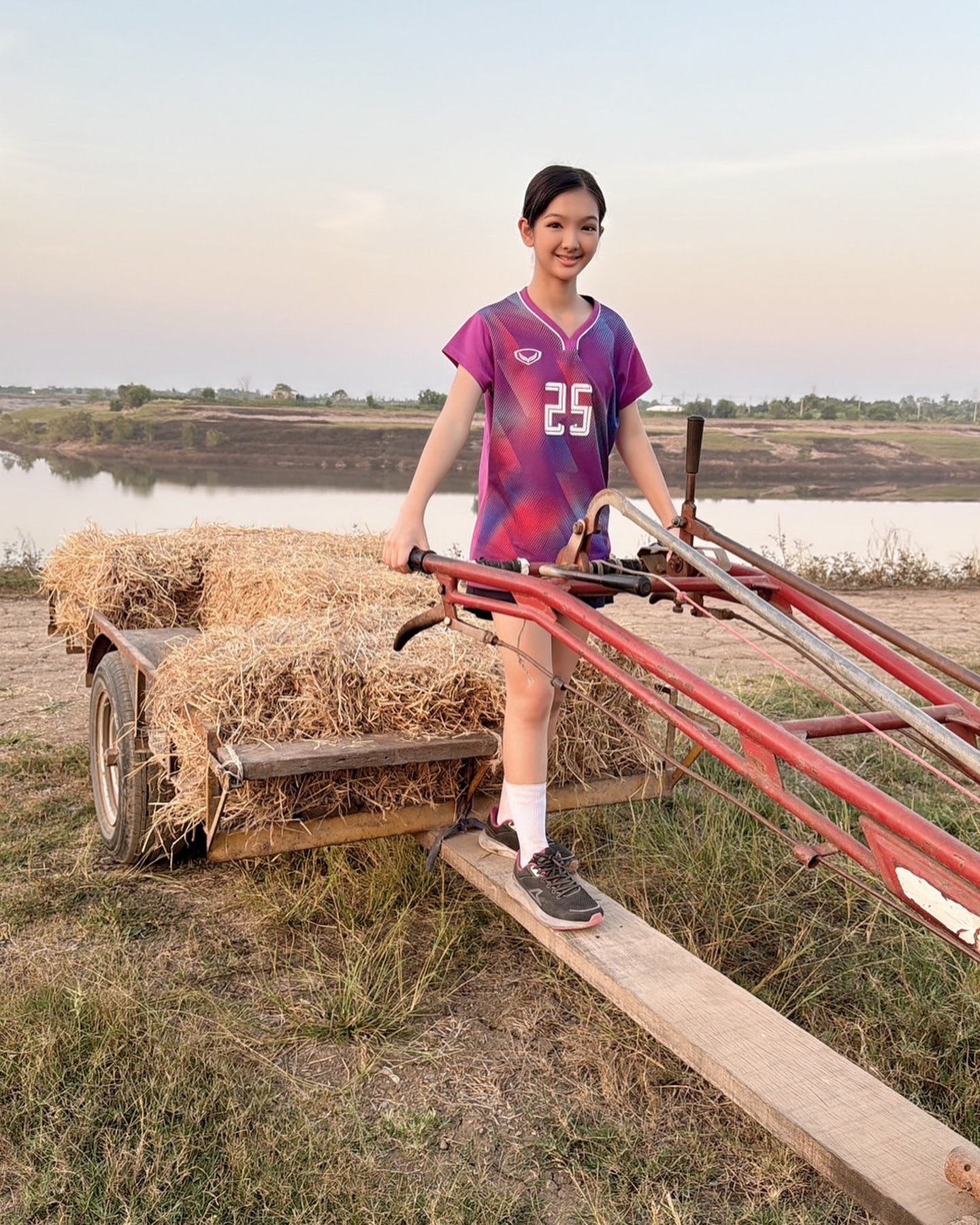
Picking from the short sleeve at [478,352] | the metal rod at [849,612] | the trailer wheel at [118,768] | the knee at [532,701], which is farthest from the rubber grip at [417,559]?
the trailer wheel at [118,768]

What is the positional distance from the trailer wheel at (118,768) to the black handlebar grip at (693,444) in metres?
2.15

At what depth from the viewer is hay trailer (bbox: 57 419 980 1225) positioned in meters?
1.82

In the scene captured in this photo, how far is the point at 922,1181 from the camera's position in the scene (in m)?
2.07

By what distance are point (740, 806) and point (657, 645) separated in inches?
224

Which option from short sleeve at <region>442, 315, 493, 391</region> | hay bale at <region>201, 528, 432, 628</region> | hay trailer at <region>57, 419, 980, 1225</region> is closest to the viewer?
hay trailer at <region>57, 419, 980, 1225</region>

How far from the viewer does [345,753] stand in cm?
316

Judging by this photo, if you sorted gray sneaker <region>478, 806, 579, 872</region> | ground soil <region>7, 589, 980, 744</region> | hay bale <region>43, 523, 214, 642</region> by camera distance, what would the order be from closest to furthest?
gray sneaker <region>478, 806, 579, 872</region> → hay bale <region>43, 523, 214, 642</region> → ground soil <region>7, 589, 980, 744</region>

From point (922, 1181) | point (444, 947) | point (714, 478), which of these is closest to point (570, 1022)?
point (444, 947)

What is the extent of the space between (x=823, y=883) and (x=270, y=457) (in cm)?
1582

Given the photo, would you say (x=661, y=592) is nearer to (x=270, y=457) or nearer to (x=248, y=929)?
(x=248, y=929)

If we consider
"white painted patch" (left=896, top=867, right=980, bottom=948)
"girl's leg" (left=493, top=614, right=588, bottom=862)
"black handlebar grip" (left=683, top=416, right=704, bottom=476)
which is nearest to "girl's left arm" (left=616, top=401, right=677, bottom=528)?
"girl's leg" (left=493, top=614, right=588, bottom=862)

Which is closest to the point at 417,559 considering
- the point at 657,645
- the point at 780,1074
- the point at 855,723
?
the point at 855,723

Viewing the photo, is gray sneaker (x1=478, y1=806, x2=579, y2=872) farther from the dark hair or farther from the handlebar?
the dark hair

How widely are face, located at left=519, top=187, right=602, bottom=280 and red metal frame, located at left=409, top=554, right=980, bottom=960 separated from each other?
0.90 metres
